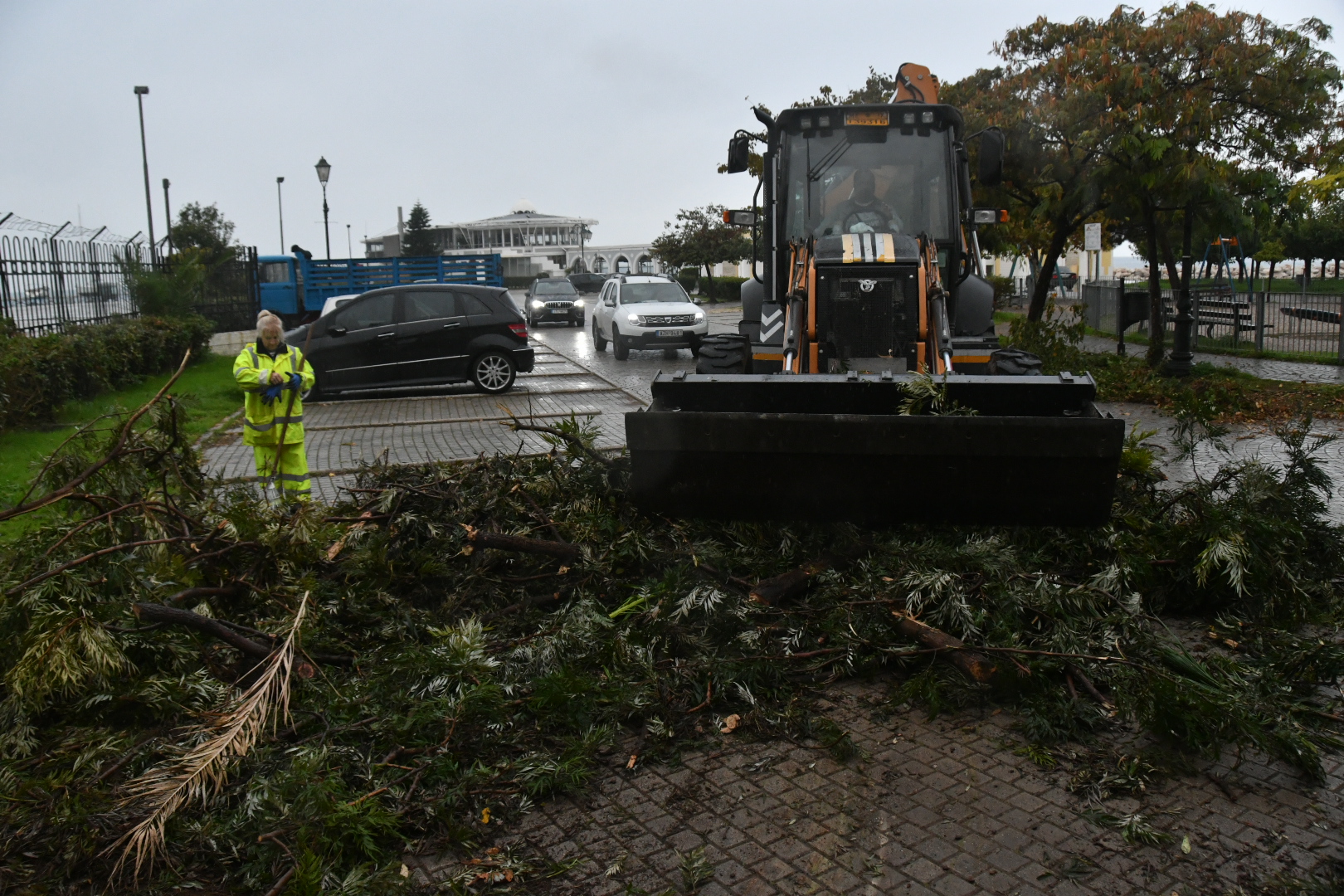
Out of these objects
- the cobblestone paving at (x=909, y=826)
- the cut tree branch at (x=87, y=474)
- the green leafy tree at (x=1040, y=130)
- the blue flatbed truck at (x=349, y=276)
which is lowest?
the cobblestone paving at (x=909, y=826)

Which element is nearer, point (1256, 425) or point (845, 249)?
point (845, 249)

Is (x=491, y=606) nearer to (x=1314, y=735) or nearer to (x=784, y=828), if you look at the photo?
(x=784, y=828)

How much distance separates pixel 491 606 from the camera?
5.62m

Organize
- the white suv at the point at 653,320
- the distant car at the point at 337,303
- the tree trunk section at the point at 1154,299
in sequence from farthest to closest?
the white suv at the point at 653,320
the tree trunk section at the point at 1154,299
the distant car at the point at 337,303

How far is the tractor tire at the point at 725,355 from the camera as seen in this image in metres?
8.62

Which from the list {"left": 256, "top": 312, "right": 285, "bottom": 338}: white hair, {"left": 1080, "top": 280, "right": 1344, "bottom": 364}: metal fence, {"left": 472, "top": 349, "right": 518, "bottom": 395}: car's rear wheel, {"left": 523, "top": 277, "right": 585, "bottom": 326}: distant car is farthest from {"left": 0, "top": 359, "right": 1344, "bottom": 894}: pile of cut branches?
{"left": 523, "top": 277, "right": 585, "bottom": 326}: distant car

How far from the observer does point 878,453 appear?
575 cm

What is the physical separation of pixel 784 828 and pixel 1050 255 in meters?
16.6

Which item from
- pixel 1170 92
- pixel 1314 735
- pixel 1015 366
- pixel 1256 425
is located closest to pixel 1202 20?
pixel 1170 92

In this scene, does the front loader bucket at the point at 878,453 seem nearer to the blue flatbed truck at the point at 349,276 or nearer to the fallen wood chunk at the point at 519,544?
the fallen wood chunk at the point at 519,544

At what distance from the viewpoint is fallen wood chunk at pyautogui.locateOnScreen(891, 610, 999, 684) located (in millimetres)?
4781

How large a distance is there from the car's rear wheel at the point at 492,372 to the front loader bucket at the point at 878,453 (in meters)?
11.5

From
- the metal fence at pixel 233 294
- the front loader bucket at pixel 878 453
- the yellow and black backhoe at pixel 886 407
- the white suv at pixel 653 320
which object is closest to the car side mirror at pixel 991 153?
the yellow and black backhoe at pixel 886 407

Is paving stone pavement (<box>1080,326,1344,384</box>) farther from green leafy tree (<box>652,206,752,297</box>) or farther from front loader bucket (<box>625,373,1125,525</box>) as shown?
green leafy tree (<box>652,206,752,297</box>)
